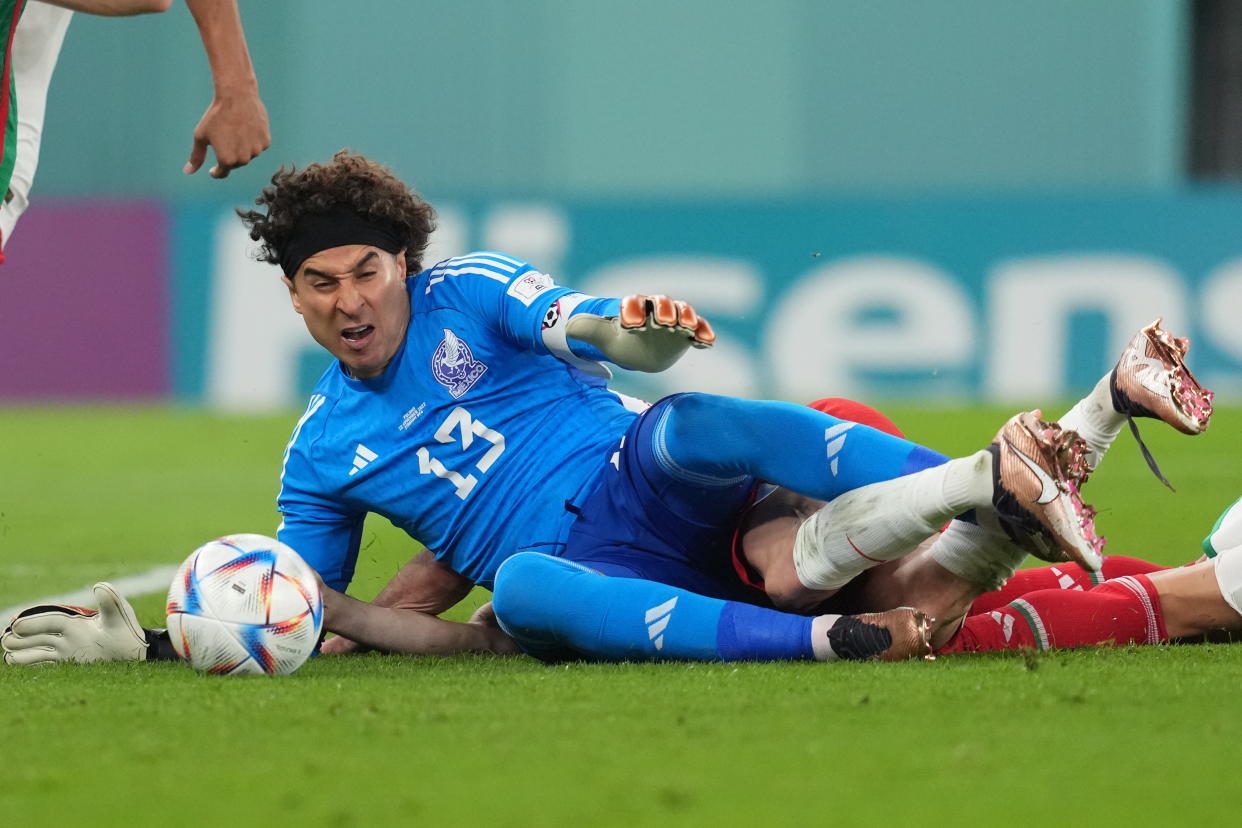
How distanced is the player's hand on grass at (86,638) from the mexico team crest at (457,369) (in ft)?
2.44

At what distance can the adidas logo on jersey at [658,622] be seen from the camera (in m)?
2.81

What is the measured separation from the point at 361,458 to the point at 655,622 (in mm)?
759

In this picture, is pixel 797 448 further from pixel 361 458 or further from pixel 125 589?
pixel 125 589

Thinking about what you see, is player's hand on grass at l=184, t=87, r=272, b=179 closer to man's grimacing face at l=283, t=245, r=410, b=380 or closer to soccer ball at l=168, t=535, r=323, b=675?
man's grimacing face at l=283, t=245, r=410, b=380

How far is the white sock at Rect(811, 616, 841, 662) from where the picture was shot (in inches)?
109

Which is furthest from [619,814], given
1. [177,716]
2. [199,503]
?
[199,503]

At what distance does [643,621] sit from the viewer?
2809 millimetres

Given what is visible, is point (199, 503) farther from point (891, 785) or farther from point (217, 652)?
point (891, 785)

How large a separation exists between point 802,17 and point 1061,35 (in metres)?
2.01

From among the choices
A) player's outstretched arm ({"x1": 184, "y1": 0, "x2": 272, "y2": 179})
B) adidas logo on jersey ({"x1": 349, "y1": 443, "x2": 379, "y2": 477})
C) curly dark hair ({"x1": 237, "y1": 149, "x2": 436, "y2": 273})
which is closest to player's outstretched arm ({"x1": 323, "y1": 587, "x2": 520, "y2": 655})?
adidas logo on jersey ({"x1": 349, "y1": 443, "x2": 379, "y2": 477})

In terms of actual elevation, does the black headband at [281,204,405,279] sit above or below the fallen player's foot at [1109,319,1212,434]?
above

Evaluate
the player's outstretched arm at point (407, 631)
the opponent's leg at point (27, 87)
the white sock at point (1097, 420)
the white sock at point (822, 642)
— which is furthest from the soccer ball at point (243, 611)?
the white sock at point (1097, 420)

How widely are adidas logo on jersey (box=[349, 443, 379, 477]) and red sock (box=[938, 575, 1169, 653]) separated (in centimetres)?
115

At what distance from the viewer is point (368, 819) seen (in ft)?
5.83
